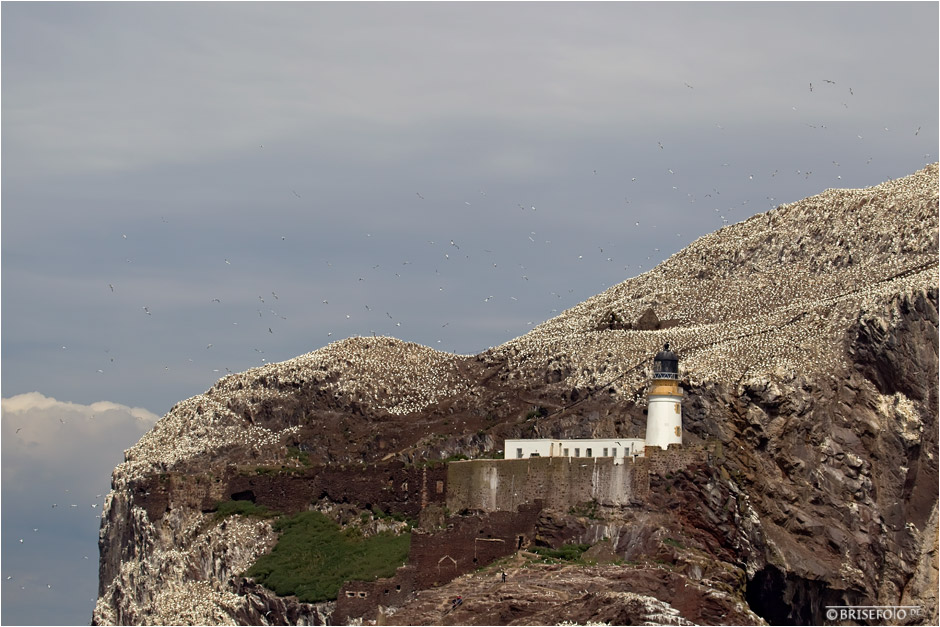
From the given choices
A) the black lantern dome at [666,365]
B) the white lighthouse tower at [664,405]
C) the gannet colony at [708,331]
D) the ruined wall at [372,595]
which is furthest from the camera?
the gannet colony at [708,331]

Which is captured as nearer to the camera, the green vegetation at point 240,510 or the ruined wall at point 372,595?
the ruined wall at point 372,595

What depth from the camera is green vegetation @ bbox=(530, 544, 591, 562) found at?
118375 mm

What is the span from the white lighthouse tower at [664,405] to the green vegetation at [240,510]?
26050 millimetres

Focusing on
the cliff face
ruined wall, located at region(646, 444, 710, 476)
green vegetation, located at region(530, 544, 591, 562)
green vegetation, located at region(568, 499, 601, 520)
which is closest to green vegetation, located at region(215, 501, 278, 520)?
the cliff face

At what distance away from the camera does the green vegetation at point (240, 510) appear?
139 meters

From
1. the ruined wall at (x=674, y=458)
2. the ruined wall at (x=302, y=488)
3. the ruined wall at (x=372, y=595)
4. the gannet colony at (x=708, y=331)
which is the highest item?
the gannet colony at (x=708, y=331)

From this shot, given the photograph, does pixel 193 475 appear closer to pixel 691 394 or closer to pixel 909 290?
pixel 691 394

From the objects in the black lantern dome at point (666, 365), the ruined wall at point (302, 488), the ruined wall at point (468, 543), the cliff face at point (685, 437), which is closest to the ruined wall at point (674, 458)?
the cliff face at point (685, 437)


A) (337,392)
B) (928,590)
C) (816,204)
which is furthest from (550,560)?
(816,204)

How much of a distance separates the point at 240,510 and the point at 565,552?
92.3 feet

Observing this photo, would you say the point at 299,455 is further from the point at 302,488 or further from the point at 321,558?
the point at 321,558

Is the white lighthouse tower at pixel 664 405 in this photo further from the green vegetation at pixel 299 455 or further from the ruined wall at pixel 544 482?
the green vegetation at pixel 299 455

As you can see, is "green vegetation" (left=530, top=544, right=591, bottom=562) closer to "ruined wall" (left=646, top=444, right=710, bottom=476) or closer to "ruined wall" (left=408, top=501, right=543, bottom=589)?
"ruined wall" (left=408, top=501, right=543, bottom=589)

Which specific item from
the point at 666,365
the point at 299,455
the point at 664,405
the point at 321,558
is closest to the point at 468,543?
the point at 664,405
